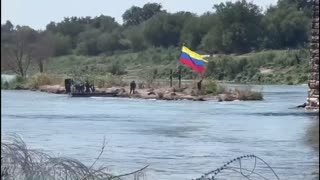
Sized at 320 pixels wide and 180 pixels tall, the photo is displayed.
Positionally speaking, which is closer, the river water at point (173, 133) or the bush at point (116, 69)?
the river water at point (173, 133)

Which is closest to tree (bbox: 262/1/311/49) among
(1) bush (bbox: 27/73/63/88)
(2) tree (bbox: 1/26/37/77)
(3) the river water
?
(1) bush (bbox: 27/73/63/88)

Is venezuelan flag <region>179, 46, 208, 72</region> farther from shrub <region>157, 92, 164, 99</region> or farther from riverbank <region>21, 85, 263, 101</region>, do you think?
shrub <region>157, 92, 164, 99</region>

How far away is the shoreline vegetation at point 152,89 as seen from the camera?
2098 inches

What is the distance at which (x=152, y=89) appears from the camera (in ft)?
191

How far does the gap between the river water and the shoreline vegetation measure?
274cm

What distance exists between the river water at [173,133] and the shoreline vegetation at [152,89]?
8.99 ft

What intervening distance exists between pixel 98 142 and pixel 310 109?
39.8ft

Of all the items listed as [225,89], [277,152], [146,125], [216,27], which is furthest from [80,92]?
[277,152]

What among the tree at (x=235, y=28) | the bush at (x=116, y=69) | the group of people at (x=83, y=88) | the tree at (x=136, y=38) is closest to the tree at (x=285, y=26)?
the tree at (x=235, y=28)

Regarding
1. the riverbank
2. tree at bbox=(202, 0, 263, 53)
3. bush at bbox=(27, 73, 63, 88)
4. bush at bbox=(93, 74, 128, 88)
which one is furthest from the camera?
tree at bbox=(202, 0, 263, 53)

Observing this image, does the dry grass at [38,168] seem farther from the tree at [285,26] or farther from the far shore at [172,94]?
the tree at [285,26]

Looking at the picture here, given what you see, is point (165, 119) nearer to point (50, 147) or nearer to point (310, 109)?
point (310, 109)

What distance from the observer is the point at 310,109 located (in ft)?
113

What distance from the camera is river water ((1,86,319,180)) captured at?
17.5 m
